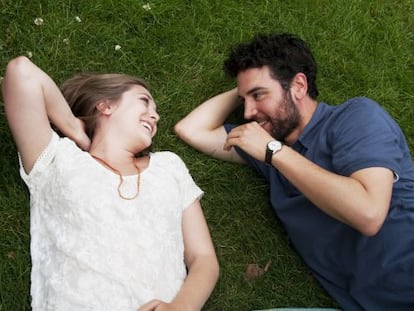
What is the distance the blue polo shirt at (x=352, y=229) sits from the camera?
3492mm

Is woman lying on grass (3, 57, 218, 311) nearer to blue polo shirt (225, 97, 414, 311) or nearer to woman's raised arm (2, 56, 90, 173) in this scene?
woman's raised arm (2, 56, 90, 173)

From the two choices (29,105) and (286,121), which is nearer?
(29,105)

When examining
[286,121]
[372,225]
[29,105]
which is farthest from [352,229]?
[29,105]

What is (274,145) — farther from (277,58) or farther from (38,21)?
(38,21)

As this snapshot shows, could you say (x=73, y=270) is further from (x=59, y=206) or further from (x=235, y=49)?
(x=235, y=49)

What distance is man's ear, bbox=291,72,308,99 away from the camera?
161 inches

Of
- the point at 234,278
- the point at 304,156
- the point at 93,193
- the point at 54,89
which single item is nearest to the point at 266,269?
the point at 234,278

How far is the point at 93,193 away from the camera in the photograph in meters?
3.25

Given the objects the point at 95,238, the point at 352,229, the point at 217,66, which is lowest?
the point at 352,229

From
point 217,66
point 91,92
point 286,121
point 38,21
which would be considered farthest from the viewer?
point 217,66

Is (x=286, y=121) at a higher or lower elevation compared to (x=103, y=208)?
higher

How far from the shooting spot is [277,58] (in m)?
4.13

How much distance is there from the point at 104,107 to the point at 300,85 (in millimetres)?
1449

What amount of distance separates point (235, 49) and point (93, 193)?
1.70m
